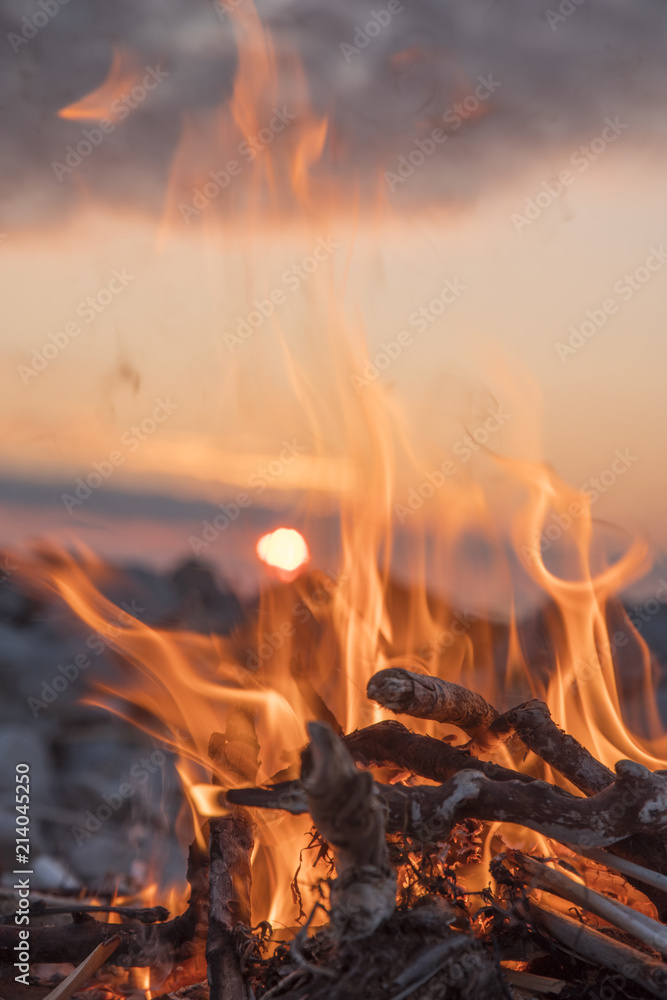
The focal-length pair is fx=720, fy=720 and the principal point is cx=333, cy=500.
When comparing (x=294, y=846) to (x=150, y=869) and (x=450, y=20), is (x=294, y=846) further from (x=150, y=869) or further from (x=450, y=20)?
(x=450, y=20)

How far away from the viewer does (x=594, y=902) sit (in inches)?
96.3

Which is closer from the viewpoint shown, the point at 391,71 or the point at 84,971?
the point at 84,971

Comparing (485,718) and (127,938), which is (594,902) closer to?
(485,718)

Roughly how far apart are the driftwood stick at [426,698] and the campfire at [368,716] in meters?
0.01

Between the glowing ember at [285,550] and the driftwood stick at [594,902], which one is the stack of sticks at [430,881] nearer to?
the driftwood stick at [594,902]

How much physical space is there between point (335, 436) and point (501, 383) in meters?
1.21

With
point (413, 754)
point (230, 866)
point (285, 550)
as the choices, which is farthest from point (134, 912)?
point (285, 550)

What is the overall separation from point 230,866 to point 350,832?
1.22 m

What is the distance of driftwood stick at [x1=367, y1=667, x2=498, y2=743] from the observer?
2736mm

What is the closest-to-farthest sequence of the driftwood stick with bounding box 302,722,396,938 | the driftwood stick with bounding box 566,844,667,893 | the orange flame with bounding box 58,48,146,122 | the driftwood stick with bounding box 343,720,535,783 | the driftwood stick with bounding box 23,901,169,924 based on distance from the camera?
the driftwood stick with bounding box 302,722,396,938
the driftwood stick with bounding box 566,844,667,893
the driftwood stick with bounding box 343,720,535,783
the driftwood stick with bounding box 23,901,169,924
the orange flame with bounding box 58,48,146,122

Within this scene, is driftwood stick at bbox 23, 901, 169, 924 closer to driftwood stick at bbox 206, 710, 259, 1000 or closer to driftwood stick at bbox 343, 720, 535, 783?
driftwood stick at bbox 206, 710, 259, 1000

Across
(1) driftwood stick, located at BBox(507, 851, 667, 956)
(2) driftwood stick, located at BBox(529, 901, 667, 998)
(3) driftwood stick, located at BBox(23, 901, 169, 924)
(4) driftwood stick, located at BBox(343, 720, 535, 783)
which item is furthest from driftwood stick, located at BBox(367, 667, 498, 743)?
(3) driftwood stick, located at BBox(23, 901, 169, 924)

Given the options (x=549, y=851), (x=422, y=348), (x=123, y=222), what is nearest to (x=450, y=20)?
(x=422, y=348)

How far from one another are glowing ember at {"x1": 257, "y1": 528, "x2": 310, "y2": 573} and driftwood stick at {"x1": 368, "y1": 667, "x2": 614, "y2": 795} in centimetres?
162
